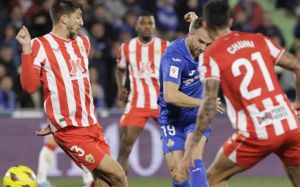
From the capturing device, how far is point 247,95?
7.55 metres

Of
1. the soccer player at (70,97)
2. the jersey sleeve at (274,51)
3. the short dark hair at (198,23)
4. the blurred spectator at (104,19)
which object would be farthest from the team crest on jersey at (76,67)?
the blurred spectator at (104,19)

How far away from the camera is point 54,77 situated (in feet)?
28.3

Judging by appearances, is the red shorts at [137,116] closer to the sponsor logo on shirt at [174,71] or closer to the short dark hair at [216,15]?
the sponsor logo on shirt at [174,71]

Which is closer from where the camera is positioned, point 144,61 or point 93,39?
point 144,61

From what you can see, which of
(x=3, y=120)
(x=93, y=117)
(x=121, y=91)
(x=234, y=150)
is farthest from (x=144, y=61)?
(x=234, y=150)

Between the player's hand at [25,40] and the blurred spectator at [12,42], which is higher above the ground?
the player's hand at [25,40]

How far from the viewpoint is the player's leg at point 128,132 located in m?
12.1

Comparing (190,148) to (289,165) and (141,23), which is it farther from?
(141,23)

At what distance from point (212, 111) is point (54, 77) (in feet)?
5.73

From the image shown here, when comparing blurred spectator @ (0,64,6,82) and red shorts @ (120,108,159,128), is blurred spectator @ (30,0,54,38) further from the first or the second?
red shorts @ (120,108,159,128)

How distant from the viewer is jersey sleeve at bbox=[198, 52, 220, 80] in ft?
24.8

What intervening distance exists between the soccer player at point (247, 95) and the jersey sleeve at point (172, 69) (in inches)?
49.4

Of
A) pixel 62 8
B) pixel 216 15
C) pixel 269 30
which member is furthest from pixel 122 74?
pixel 269 30

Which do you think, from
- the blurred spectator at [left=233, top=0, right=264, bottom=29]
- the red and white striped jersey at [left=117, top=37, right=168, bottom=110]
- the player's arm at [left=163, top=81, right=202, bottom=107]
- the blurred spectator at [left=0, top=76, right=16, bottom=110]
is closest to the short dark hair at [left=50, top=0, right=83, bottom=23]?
the player's arm at [left=163, top=81, right=202, bottom=107]
